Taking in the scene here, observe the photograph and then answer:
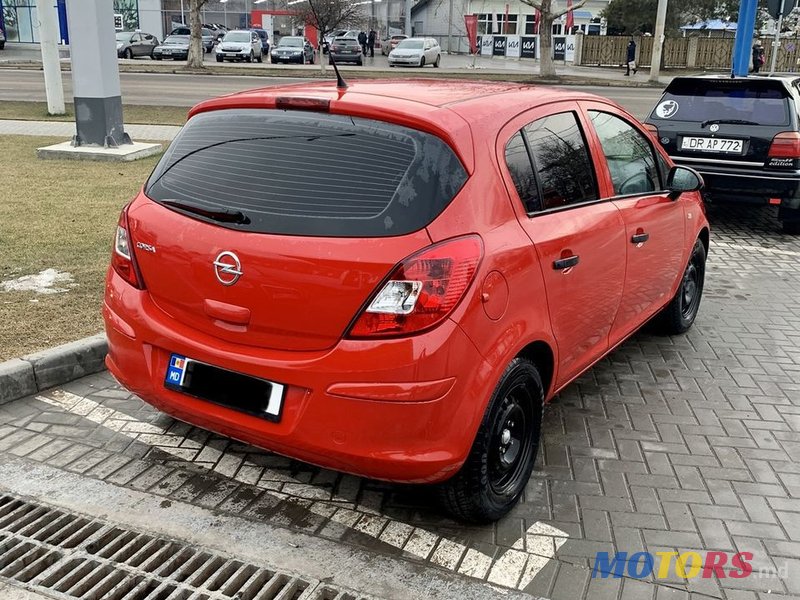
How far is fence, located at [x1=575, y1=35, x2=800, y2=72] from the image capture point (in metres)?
39.7

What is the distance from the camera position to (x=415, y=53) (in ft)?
125

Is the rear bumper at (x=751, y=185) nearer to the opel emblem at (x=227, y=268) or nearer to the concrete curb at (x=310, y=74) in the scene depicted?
the opel emblem at (x=227, y=268)

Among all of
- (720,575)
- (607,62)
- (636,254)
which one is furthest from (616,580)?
(607,62)

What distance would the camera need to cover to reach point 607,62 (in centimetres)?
4409

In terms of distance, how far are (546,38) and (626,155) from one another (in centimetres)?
2910

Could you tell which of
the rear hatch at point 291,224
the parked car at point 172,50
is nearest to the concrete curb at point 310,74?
the parked car at point 172,50

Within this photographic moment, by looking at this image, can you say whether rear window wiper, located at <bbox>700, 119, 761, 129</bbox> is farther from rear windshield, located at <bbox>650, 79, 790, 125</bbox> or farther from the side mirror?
the side mirror

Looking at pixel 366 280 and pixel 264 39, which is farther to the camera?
pixel 264 39

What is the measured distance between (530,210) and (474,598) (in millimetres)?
1575

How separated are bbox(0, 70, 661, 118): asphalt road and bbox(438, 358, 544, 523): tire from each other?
17.1 meters

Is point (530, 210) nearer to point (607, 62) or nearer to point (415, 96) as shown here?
point (415, 96)

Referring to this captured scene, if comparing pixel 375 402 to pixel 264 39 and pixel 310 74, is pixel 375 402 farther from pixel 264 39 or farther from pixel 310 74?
pixel 264 39

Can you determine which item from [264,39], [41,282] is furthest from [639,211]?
[264,39]

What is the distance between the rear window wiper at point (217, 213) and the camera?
297 cm
